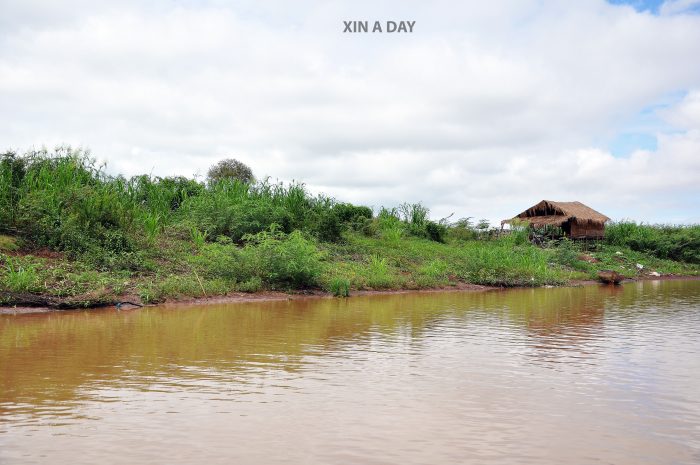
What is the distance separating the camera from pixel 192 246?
18672 millimetres

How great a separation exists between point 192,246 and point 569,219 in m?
28.3

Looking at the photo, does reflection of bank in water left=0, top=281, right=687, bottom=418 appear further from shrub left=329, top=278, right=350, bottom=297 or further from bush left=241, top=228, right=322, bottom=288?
bush left=241, top=228, right=322, bottom=288

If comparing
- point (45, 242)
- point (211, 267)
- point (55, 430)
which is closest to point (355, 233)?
point (211, 267)

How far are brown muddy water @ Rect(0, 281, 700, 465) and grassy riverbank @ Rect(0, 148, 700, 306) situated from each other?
243cm

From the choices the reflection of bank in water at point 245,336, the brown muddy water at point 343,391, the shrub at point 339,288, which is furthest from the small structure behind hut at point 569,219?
the brown muddy water at point 343,391

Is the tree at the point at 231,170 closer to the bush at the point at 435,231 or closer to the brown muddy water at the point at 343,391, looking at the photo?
the bush at the point at 435,231

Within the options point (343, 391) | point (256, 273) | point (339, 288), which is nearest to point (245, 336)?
point (343, 391)

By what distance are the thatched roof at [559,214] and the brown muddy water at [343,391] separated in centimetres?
2933

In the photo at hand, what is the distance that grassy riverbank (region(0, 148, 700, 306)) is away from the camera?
13.9 m

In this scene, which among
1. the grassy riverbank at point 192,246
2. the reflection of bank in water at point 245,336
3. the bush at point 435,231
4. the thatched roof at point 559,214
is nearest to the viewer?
the reflection of bank in water at point 245,336

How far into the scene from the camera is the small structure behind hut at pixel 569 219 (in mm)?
39247

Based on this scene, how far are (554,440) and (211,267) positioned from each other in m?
12.2

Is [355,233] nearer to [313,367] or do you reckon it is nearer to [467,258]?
[467,258]

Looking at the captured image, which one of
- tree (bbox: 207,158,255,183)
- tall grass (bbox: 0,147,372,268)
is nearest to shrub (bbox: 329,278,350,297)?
tall grass (bbox: 0,147,372,268)
